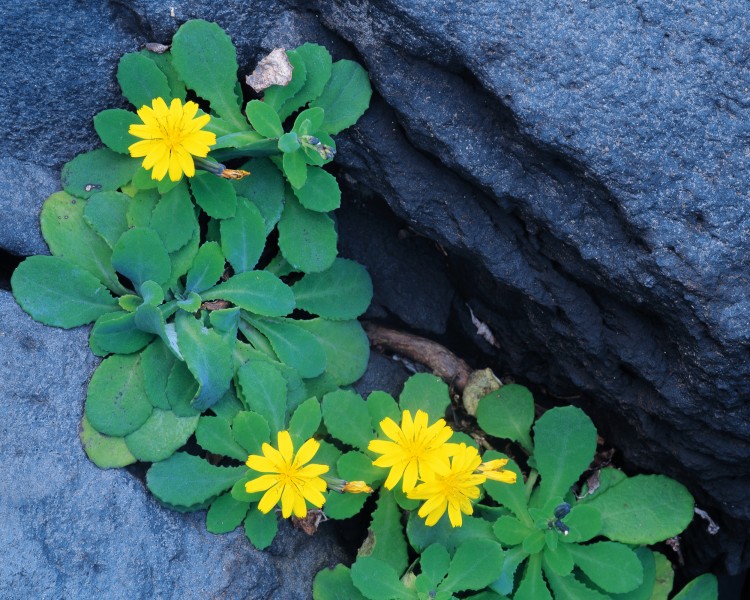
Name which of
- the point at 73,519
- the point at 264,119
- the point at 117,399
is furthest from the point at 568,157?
the point at 73,519

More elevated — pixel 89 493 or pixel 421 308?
pixel 421 308

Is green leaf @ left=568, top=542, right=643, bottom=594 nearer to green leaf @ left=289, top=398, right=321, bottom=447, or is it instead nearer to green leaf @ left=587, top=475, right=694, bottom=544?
green leaf @ left=587, top=475, right=694, bottom=544

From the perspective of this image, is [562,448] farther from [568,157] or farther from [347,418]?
[568,157]

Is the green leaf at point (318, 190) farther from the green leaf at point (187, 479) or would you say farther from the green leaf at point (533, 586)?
the green leaf at point (533, 586)

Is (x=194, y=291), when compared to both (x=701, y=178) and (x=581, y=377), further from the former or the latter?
(x=701, y=178)

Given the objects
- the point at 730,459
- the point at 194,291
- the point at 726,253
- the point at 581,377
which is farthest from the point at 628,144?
the point at 194,291

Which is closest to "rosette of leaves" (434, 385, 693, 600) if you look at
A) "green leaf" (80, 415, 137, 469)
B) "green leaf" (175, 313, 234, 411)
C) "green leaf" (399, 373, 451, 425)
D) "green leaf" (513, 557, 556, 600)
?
"green leaf" (513, 557, 556, 600)
